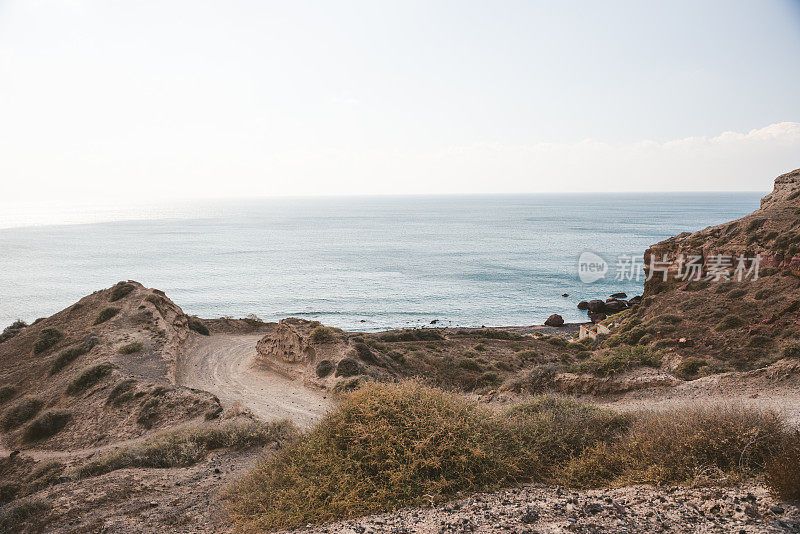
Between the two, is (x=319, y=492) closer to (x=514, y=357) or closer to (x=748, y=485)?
(x=748, y=485)

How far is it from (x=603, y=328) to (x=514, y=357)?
1333 cm

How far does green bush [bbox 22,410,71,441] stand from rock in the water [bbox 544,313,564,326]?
4478 centimetres

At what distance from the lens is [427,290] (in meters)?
66.2

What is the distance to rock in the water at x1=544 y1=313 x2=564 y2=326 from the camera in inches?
1946

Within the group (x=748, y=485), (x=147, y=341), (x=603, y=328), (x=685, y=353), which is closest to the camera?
(x=748, y=485)

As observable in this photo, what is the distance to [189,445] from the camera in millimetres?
11516

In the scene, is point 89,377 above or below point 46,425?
above

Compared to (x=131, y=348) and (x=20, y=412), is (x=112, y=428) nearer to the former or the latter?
(x=20, y=412)

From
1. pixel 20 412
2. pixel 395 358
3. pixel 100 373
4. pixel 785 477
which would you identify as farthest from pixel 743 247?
pixel 20 412

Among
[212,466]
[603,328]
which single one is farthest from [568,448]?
[603,328]

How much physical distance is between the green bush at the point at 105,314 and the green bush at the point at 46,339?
6.40 feet

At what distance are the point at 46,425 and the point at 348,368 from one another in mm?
12224

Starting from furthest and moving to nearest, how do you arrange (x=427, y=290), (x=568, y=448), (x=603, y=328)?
1. (x=427, y=290)
2. (x=603, y=328)
3. (x=568, y=448)

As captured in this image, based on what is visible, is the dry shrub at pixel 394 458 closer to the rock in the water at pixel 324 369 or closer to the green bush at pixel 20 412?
the rock in the water at pixel 324 369
